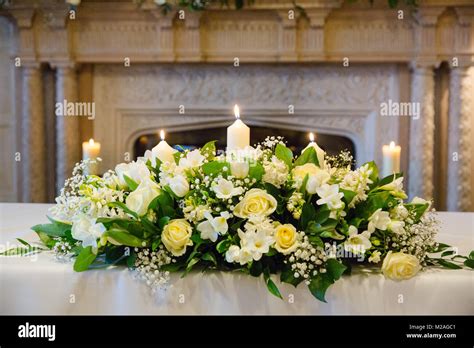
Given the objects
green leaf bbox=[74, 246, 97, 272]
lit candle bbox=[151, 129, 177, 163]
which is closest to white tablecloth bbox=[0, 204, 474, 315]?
green leaf bbox=[74, 246, 97, 272]

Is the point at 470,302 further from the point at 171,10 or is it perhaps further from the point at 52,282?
the point at 171,10

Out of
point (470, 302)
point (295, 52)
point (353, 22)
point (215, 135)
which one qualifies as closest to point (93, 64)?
point (215, 135)

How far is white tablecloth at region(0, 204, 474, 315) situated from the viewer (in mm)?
904

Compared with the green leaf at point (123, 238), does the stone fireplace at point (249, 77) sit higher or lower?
higher

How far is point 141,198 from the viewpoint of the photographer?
0.93 m

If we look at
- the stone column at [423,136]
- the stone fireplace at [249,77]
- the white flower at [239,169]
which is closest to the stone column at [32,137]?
the stone fireplace at [249,77]

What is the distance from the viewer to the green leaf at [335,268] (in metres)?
0.88

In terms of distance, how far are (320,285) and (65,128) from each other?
292 cm

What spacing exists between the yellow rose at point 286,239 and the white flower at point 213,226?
77 millimetres

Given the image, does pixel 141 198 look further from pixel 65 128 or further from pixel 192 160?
pixel 65 128

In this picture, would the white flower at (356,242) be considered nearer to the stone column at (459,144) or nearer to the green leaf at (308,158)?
the green leaf at (308,158)

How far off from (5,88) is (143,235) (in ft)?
9.94

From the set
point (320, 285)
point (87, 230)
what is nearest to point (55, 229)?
point (87, 230)

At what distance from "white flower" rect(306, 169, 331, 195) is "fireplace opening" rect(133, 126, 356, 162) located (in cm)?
285
